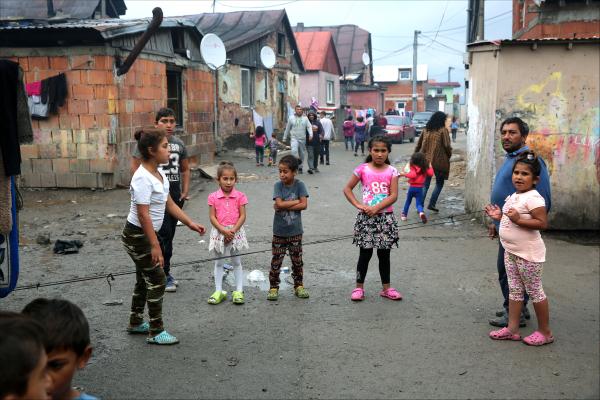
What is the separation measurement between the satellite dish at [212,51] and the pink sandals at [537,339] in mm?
12421

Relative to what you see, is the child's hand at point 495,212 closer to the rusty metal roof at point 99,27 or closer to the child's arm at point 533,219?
the child's arm at point 533,219

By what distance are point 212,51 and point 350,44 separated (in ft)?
113

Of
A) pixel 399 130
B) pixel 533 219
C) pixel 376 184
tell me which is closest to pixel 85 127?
pixel 376 184

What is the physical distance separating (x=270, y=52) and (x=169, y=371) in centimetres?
2145

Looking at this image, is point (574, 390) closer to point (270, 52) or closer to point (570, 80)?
point (570, 80)

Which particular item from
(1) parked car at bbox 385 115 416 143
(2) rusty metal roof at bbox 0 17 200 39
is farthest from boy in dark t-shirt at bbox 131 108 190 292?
(1) parked car at bbox 385 115 416 143

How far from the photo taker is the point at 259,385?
3945 millimetres

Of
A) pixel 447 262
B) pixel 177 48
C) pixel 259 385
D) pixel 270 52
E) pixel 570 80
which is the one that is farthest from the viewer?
pixel 270 52

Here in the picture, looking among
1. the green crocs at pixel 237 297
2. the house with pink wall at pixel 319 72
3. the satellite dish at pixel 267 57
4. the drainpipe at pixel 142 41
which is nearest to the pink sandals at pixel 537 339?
the green crocs at pixel 237 297

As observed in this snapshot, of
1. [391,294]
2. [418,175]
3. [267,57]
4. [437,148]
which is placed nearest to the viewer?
[391,294]

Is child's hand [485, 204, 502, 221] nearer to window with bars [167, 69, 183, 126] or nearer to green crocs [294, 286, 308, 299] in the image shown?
green crocs [294, 286, 308, 299]

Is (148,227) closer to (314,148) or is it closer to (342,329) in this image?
(342,329)

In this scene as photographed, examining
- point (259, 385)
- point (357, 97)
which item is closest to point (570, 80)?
point (259, 385)

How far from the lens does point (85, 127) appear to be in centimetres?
1188
